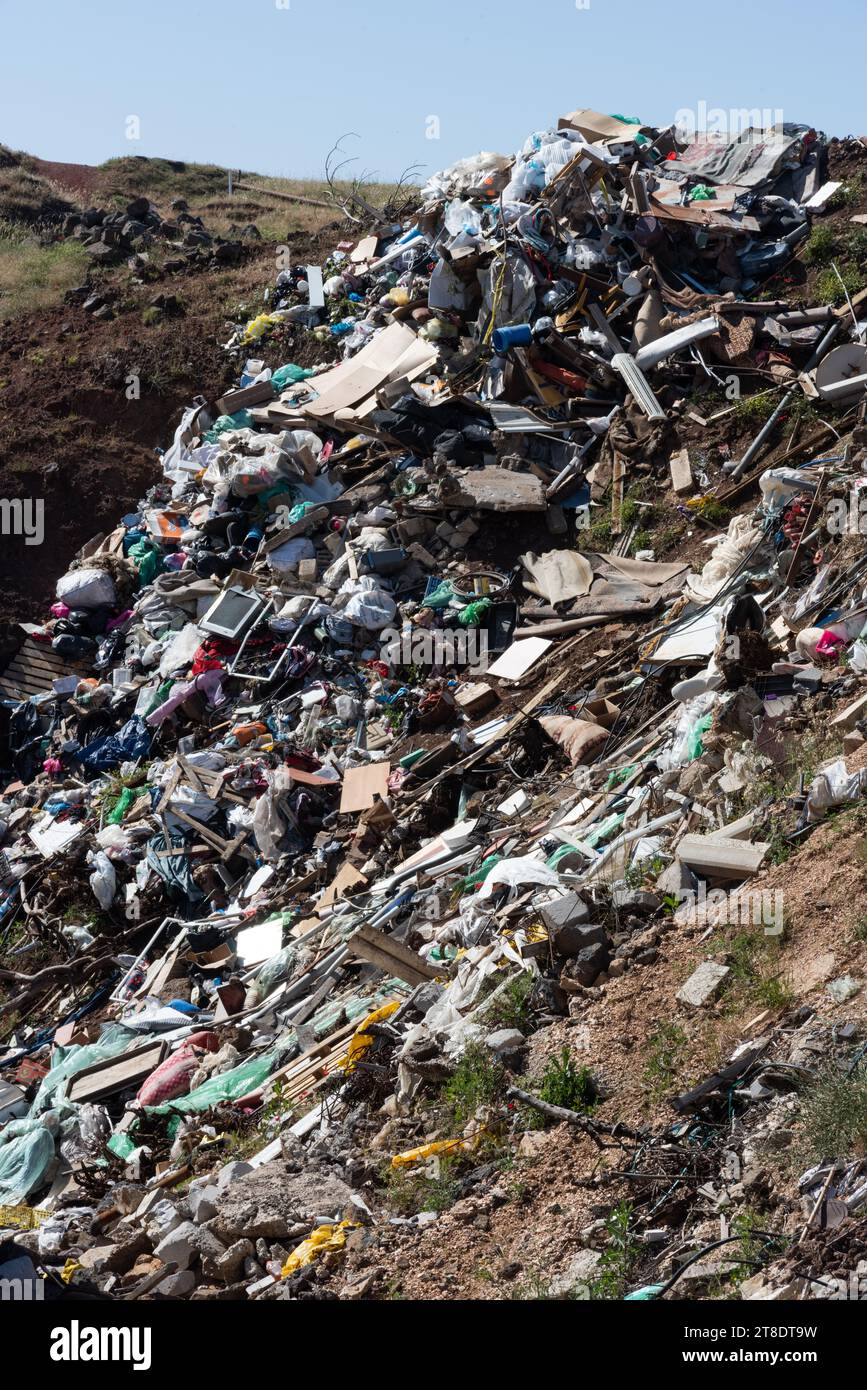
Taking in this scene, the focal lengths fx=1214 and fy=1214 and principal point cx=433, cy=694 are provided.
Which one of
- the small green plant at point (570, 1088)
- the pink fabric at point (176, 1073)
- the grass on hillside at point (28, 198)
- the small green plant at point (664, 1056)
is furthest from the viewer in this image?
the grass on hillside at point (28, 198)

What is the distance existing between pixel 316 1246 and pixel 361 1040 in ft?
4.21

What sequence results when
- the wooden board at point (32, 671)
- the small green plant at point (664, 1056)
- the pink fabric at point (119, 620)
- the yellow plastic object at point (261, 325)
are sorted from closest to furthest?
the small green plant at point (664, 1056) < the pink fabric at point (119, 620) < the wooden board at point (32, 671) < the yellow plastic object at point (261, 325)

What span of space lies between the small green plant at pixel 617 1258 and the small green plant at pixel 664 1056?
0.59 meters

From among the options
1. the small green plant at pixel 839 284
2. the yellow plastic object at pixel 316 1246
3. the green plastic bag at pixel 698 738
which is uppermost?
the small green plant at pixel 839 284

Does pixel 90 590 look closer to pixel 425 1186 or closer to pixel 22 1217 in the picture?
pixel 22 1217

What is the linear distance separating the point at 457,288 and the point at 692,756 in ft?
21.6

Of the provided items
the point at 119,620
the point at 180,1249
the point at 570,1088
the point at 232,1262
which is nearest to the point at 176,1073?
the point at 180,1249

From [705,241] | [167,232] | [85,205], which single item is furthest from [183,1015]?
[85,205]

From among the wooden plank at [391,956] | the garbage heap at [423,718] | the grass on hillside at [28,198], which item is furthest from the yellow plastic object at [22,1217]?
the grass on hillside at [28,198]

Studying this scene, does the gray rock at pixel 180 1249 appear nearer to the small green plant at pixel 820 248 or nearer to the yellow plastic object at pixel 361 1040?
the yellow plastic object at pixel 361 1040

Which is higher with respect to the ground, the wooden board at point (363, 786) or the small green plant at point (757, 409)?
the small green plant at point (757, 409)

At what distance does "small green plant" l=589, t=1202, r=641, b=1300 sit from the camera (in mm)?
3908

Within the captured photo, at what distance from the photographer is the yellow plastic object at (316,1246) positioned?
4680mm

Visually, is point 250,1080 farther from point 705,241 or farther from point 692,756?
point 705,241
